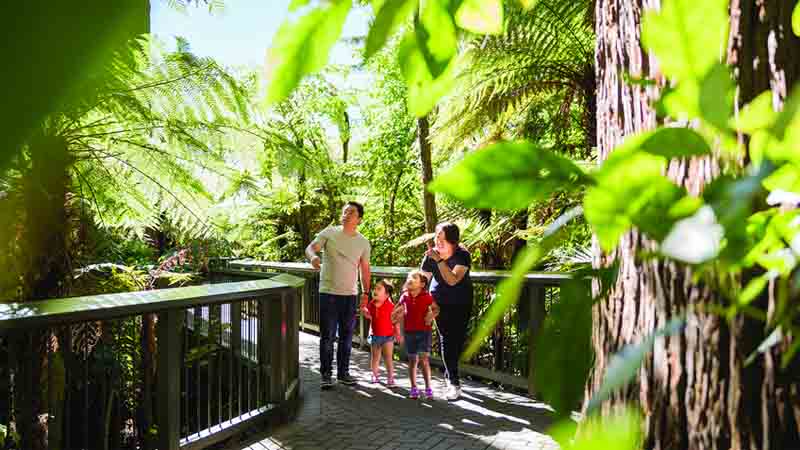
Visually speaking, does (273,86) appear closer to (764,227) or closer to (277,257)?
(764,227)

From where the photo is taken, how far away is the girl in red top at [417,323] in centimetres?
588

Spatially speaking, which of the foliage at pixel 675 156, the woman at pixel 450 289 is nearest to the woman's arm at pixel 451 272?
the woman at pixel 450 289

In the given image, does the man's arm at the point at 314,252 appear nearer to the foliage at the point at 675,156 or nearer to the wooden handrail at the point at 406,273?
the wooden handrail at the point at 406,273

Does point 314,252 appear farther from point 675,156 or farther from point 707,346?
point 675,156

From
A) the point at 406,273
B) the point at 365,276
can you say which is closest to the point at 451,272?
the point at 365,276

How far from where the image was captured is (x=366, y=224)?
15727mm

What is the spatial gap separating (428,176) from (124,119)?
4.61 m

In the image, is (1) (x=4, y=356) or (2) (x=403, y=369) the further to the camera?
(2) (x=403, y=369)

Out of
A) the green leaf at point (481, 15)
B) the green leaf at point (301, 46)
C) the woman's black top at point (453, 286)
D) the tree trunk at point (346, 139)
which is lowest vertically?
the woman's black top at point (453, 286)

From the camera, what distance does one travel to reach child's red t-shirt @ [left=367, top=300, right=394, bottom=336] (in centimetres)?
640

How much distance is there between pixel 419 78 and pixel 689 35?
29cm

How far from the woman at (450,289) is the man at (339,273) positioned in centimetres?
72

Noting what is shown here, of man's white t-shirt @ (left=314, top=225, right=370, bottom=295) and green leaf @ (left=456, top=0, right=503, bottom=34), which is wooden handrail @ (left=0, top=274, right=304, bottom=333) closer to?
man's white t-shirt @ (left=314, top=225, right=370, bottom=295)

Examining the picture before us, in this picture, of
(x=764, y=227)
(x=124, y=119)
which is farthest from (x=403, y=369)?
(x=764, y=227)
